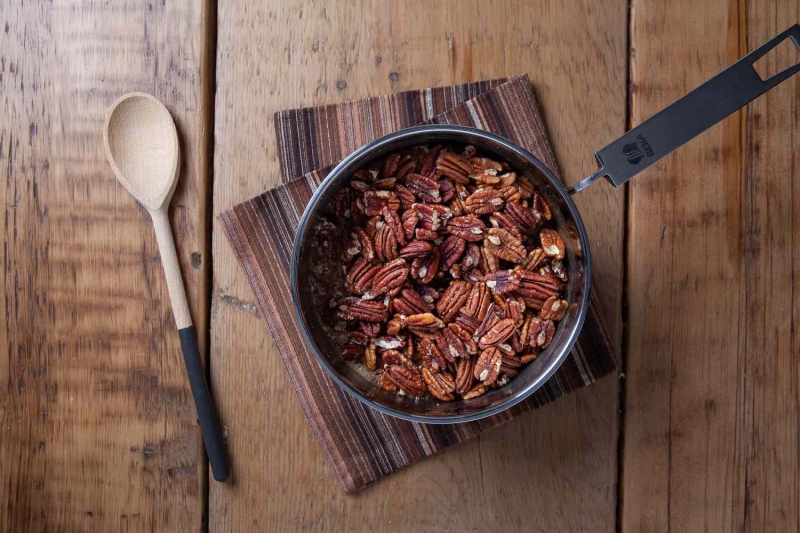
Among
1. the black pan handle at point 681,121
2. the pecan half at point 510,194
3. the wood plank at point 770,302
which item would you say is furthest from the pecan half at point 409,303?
the wood plank at point 770,302

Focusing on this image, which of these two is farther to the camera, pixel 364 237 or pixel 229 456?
pixel 229 456

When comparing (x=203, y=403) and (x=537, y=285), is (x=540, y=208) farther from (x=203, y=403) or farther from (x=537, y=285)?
(x=203, y=403)

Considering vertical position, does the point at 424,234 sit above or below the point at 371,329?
above

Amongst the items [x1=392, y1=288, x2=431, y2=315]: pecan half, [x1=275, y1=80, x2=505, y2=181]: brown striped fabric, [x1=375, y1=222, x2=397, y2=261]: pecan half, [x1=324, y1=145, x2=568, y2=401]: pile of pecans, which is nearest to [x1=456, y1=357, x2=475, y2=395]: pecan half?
[x1=324, y1=145, x2=568, y2=401]: pile of pecans

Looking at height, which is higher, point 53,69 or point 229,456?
point 53,69

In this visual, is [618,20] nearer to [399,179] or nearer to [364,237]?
[399,179]

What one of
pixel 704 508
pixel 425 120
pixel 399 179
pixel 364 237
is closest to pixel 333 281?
pixel 364 237

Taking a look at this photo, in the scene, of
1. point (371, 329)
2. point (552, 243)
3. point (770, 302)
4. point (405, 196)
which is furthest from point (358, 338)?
point (770, 302)
